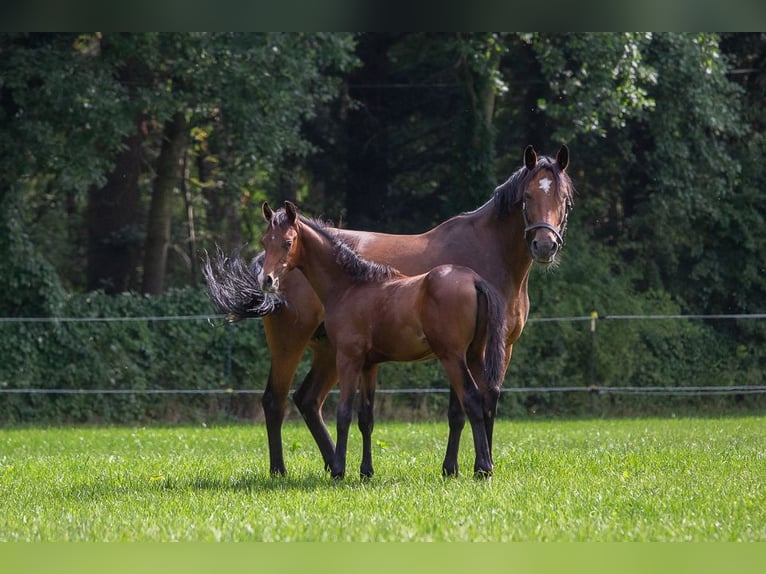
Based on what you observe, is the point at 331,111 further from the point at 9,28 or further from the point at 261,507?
the point at 9,28

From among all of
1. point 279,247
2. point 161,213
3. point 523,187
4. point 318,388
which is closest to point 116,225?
point 161,213

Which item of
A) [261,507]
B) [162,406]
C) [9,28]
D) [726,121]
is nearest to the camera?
[9,28]

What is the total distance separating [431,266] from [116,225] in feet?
54.0

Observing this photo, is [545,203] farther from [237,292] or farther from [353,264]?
[237,292]

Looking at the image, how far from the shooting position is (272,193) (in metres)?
26.2

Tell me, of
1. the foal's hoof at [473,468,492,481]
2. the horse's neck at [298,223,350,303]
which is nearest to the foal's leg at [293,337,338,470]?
the horse's neck at [298,223,350,303]

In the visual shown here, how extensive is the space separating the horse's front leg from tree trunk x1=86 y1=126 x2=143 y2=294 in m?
16.7

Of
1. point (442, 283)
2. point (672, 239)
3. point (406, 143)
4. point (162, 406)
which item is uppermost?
point (406, 143)

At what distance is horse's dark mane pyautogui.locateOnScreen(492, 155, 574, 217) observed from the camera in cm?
771

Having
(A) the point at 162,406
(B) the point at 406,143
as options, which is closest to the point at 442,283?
(A) the point at 162,406

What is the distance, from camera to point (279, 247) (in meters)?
7.75

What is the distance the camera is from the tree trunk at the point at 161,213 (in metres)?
22.1

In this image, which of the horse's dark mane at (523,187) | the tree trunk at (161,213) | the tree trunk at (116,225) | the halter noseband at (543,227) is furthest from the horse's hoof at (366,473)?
the tree trunk at (116,225)

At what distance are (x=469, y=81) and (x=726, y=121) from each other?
17.6 feet
